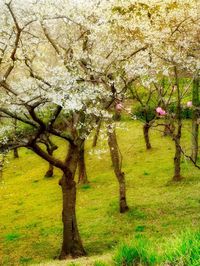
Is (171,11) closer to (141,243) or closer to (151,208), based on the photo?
(151,208)

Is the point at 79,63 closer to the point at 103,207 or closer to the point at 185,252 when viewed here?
the point at 103,207

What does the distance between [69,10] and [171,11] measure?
9.20 meters

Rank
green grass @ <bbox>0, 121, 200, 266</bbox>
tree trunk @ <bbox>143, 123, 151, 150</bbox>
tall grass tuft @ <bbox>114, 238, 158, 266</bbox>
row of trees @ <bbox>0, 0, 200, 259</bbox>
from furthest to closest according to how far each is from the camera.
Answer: tree trunk @ <bbox>143, 123, 151, 150</bbox>, green grass @ <bbox>0, 121, 200, 266</bbox>, row of trees @ <bbox>0, 0, 200, 259</bbox>, tall grass tuft @ <bbox>114, 238, 158, 266</bbox>

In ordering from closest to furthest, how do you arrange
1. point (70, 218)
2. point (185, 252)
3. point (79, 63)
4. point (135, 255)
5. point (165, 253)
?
point (185, 252) → point (165, 253) → point (135, 255) → point (70, 218) → point (79, 63)

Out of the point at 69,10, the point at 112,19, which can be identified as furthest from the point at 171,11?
the point at 69,10

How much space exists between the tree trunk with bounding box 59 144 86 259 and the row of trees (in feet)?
0.14

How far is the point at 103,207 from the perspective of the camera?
28.0 m

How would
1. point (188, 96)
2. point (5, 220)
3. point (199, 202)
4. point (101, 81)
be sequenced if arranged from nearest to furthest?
point (101, 81)
point (199, 202)
point (5, 220)
point (188, 96)

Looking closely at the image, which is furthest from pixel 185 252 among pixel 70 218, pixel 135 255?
pixel 70 218

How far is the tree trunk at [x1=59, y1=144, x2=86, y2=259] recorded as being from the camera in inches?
781

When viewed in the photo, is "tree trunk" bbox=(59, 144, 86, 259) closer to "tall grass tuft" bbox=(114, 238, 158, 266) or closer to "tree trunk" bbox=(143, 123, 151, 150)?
"tall grass tuft" bbox=(114, 238, 158, 266)

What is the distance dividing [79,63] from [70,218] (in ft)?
25.3

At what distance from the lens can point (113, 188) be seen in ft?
107

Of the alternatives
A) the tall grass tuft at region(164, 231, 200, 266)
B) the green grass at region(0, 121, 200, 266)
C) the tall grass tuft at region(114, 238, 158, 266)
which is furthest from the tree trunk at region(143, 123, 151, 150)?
the tall grass tuft at region(164, 231, 200, 266)
